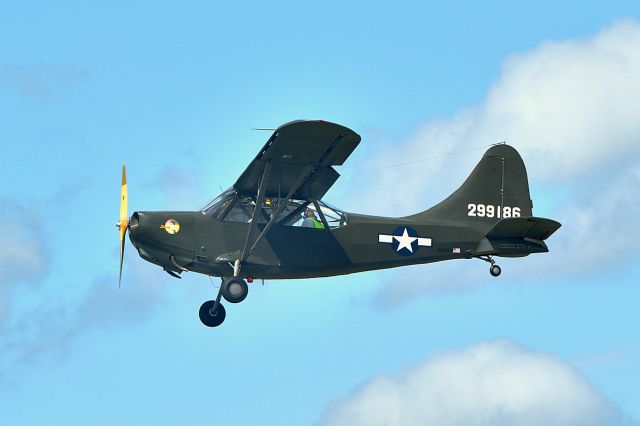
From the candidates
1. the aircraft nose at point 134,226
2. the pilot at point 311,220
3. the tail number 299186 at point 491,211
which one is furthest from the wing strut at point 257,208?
the tail number 299186 at point 491,211

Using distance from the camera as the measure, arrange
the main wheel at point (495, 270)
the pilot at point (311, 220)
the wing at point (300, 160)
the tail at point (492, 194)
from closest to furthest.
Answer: the wing at point (300, 160)
the pilot at point (311, 220)
the main wheel at point (495, 270)
the tail at point (492, 194)

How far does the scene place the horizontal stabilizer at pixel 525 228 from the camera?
22203mm

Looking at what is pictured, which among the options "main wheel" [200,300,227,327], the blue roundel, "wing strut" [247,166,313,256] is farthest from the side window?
the blue roundel

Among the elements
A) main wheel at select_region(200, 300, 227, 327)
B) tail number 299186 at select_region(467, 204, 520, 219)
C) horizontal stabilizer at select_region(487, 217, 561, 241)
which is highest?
tail number 299186 at select_region(467, 204, 520, 219)

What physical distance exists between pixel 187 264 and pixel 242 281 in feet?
3.42

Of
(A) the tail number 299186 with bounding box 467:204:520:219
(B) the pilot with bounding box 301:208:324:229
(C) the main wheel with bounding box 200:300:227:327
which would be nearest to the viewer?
(B) the pilot with bounding box 301:208:324:229

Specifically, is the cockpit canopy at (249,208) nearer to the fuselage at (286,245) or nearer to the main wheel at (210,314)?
the fuselage at (286,245)

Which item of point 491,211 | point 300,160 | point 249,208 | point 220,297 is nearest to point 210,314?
point 220,297

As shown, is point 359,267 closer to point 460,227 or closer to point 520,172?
point 460,227

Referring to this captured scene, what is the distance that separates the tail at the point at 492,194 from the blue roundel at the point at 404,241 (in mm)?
901

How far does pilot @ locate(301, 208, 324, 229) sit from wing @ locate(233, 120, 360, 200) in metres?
0.27

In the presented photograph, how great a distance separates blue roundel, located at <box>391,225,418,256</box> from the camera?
22438mm

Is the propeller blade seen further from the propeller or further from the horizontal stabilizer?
the horizontal stabilizer

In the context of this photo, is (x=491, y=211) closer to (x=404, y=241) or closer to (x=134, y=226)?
(x=404, y=241)
